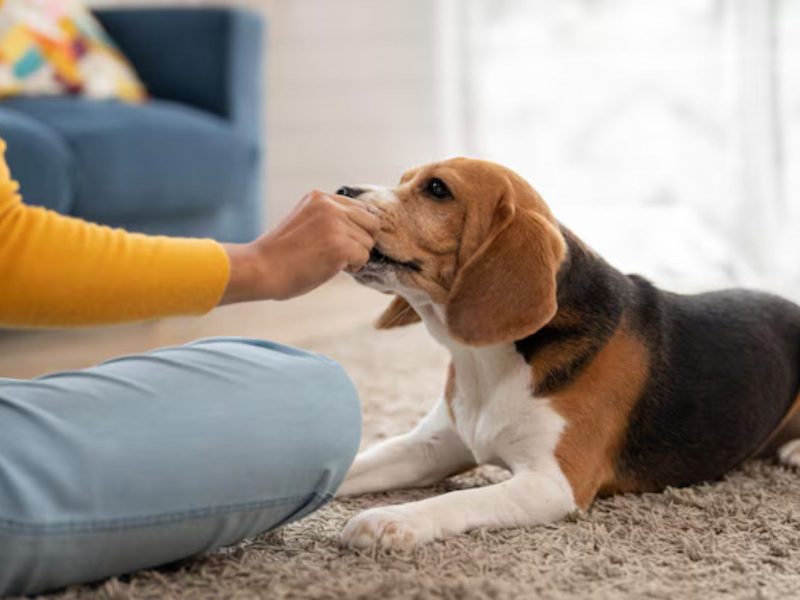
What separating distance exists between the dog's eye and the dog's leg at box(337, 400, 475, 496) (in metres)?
0.40

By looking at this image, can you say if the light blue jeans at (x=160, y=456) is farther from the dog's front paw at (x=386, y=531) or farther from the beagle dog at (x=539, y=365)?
the beagle dog at (x=539, y=365)

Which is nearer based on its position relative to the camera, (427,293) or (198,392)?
(198,392)

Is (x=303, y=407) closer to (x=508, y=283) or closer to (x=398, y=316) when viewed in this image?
(x=508, y=283)

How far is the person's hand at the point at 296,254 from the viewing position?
1440 mm

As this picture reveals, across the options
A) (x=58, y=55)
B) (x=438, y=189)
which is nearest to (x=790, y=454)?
(x=438, y=189)

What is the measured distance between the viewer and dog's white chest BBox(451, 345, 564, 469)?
72.7 inches

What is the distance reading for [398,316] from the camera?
2123 mm

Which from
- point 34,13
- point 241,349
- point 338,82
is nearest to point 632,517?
point 241,349

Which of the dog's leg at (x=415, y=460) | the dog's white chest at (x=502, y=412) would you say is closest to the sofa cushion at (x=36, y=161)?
the dog's leg at (x=415, y=460)

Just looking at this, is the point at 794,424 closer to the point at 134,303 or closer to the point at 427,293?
the point at 427,293

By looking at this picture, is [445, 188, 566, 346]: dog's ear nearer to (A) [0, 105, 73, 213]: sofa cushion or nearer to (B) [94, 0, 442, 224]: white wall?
(A) [0, 105, 73, 213]: sofa cushion

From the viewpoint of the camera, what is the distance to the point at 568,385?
1879 mm

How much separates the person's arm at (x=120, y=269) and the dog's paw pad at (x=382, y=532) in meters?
0.36

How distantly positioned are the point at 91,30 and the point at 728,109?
2968 mm
